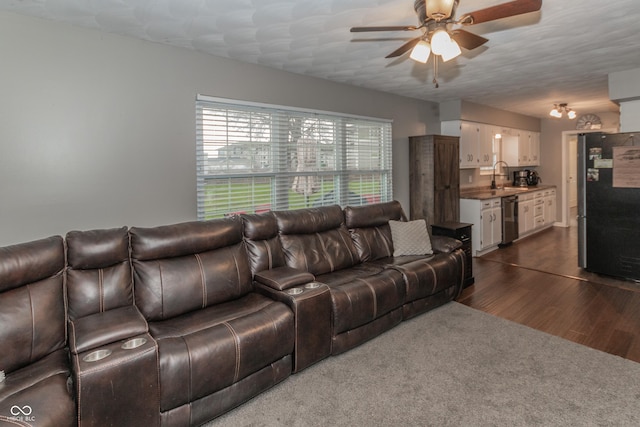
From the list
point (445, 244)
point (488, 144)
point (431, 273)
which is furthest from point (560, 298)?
point (488, 144)

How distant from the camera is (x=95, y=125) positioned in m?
2.80

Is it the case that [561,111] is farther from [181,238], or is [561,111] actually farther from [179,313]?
[179,313]

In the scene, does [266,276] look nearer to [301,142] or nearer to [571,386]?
[301,142]

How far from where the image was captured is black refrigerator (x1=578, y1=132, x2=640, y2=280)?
13.3ft

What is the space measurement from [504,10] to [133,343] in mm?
2725

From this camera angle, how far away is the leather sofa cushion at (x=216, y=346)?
186cm

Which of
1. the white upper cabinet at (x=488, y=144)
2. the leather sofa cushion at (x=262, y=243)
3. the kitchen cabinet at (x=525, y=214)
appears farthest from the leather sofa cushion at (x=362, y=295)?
the kitchen cabinet at (x=525, y=214)

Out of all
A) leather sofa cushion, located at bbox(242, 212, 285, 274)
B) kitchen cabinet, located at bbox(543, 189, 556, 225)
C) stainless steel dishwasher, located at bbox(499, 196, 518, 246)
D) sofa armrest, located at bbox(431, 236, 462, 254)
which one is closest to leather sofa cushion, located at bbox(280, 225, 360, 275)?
leather sofa cushion, located at bbox(242, 212, 285, 274)

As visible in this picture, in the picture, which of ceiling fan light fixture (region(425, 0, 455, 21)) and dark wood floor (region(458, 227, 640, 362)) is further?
dark wood floor (region(458, 227, 640, 362))

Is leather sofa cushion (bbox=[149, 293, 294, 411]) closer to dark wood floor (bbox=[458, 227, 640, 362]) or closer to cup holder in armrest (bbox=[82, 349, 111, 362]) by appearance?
cup holder in armrest (bbox=[82, 349, 111, 362])

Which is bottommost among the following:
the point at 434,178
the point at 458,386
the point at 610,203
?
the point at 458,386

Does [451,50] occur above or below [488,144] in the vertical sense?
below

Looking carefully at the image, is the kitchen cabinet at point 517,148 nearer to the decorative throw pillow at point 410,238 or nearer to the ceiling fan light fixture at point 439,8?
the decorative throw pillow at point 410,238

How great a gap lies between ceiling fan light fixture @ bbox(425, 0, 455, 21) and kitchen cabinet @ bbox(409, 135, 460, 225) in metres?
3.20
